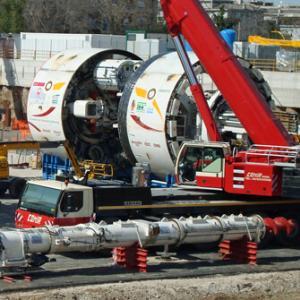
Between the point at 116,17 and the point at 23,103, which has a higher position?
the point at 116,17

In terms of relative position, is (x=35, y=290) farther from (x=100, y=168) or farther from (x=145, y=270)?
(x=100, y=168)

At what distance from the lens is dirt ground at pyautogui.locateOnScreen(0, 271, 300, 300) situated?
19469mm

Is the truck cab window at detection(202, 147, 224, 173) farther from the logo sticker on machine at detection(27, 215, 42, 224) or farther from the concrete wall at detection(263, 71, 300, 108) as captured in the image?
the concrete wall at detection(263, 71, 300, 108)

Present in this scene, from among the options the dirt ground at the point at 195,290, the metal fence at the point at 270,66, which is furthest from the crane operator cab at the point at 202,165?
the metal fence at the point at 270,66

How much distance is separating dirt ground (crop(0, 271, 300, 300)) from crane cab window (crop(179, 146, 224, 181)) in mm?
4514

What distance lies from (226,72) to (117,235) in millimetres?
6829

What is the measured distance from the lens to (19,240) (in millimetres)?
20594

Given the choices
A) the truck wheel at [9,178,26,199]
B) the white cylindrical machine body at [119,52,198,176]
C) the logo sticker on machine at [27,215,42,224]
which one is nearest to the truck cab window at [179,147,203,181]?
the white cylindrical machine body at [119,52,198,176]

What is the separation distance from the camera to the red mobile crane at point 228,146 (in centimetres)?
2528

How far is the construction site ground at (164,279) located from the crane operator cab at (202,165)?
87.6 inches

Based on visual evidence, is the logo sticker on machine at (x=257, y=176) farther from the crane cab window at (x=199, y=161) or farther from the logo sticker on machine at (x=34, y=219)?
the logo sticker on machine at (x=34, y=219)

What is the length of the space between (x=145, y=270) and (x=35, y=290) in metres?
3.22

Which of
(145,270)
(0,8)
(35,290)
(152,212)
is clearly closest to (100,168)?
(152,212)

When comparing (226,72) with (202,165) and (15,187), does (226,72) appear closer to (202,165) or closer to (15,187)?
(202,165)
